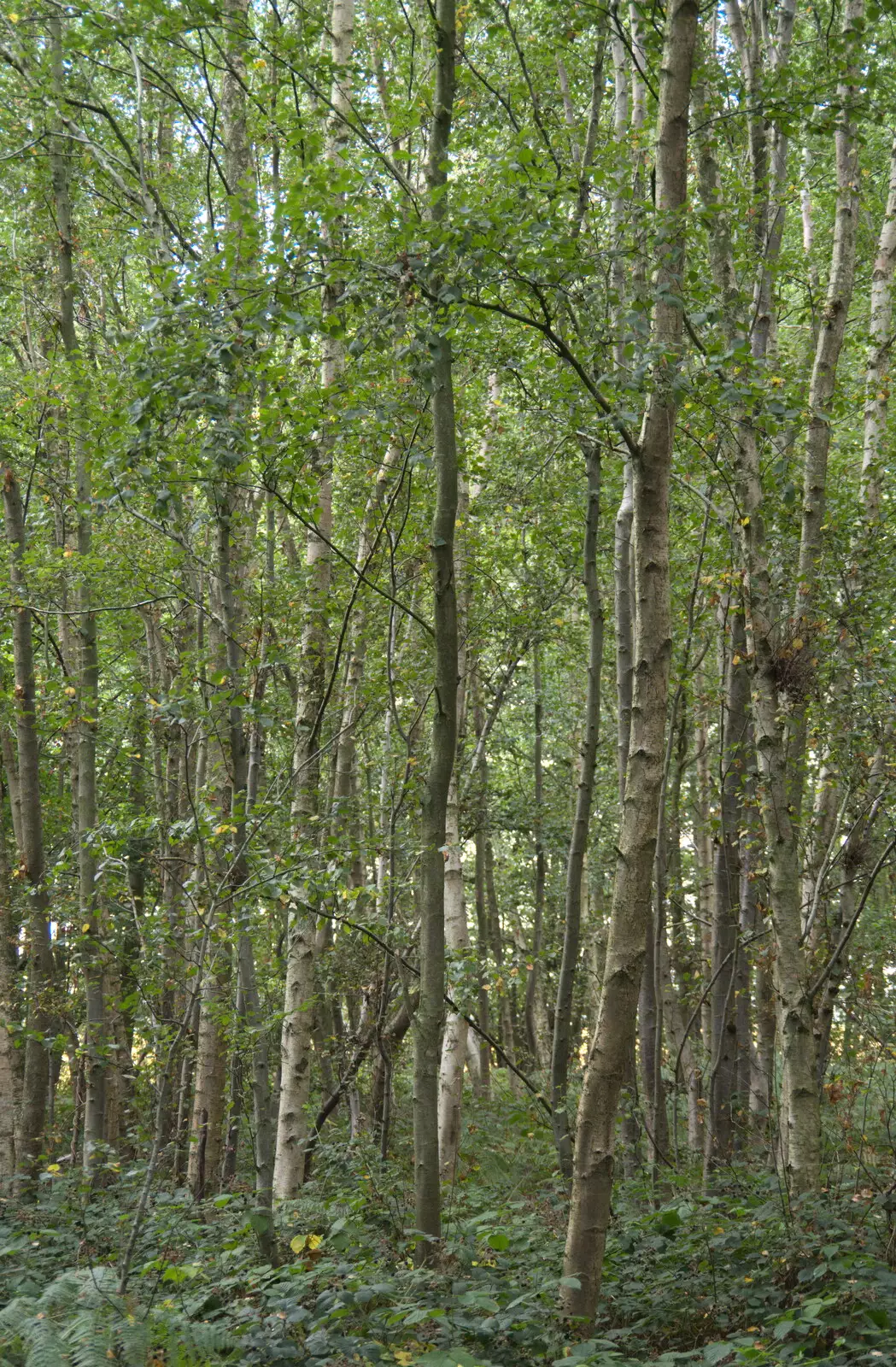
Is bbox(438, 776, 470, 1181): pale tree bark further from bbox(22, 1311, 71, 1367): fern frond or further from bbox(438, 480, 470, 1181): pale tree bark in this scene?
bbox(22, 1311, 71, 1367): fern frond

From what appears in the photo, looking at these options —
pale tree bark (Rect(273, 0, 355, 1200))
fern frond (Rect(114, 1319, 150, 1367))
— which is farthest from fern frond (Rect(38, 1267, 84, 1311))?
pale tree bark (Rect(273, 0, 355, 1200))

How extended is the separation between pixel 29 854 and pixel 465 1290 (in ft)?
20.3

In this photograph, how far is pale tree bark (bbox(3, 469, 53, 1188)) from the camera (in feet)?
30.0

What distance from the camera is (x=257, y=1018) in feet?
20.5

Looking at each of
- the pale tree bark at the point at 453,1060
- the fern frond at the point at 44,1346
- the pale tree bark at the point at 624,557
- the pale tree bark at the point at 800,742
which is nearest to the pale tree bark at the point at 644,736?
the pale tree bark at the point at 800,742

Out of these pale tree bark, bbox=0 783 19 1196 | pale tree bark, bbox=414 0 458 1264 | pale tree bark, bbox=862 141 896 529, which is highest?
pale tree bark, bbox=862 141 896 529

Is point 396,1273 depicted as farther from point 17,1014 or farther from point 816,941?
point 17,1014

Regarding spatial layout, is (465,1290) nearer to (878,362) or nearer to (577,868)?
(577,868)

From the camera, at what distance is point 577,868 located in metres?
6.81

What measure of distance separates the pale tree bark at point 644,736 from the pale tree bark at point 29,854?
6.04m

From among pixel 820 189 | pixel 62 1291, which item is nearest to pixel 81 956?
pixel 62 1291

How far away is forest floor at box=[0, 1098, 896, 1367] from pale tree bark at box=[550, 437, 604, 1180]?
685 millimetres

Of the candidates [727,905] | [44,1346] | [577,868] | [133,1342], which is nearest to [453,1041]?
[727,905]

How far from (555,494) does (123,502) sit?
20.6ft
